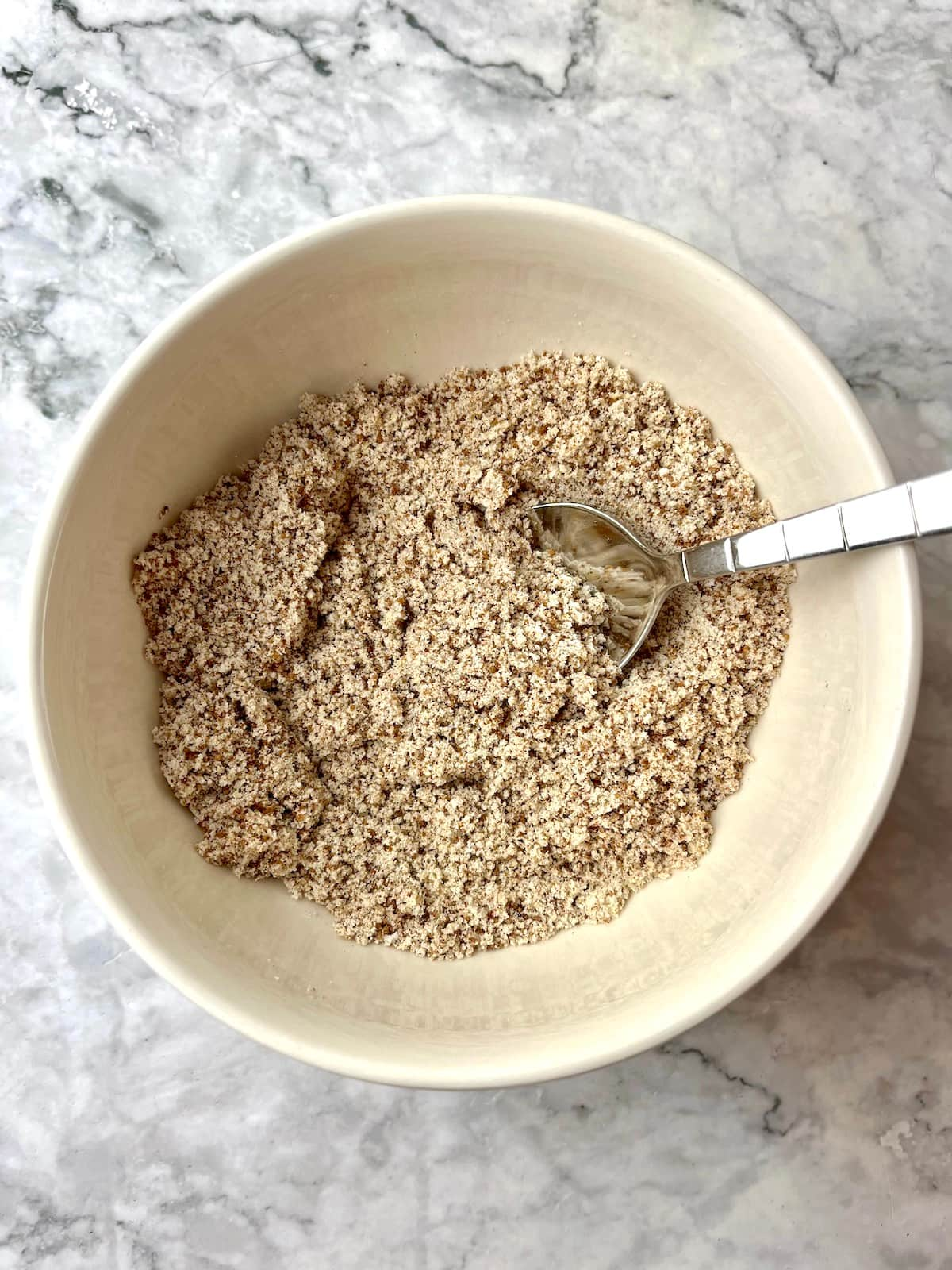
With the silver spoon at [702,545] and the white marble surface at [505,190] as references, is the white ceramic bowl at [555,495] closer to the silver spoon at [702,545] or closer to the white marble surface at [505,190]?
the silver spoon at [702,545]

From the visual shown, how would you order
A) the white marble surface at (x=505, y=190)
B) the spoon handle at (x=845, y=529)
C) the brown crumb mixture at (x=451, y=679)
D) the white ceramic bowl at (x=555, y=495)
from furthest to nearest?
the white marble surface at (x=505, y=190), the brown crumb mixture at (x=451, y=679), the white ceramic bowl at (x=555, y=495), the spoon handle at (x=845, y=529)

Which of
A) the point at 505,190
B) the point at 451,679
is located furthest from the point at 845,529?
the point at 505,190

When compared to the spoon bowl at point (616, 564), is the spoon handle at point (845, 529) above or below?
above

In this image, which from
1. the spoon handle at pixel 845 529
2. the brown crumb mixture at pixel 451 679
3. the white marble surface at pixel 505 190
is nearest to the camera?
the spoon handle at pixel 845 529

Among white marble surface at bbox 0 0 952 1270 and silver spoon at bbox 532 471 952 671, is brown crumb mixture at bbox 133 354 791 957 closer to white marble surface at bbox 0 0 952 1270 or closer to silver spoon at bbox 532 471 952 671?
silver spoon at bbox 532 471 952 671

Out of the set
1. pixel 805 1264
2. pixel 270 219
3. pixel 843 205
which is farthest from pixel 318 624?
pixel 805 1264

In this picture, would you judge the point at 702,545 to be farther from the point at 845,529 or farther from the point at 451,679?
the point at 451,679

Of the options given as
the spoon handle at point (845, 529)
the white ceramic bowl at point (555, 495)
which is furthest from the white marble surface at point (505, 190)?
the spoon handle at point (845, 529)
